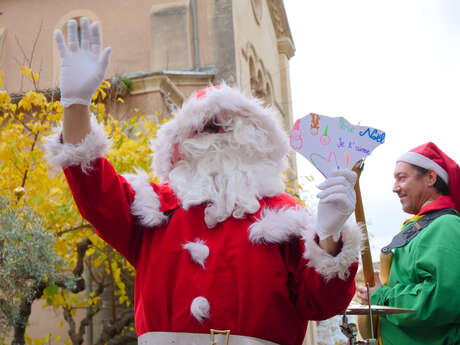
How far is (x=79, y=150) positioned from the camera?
207 centimetres

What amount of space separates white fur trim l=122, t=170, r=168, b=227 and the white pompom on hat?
15 cm

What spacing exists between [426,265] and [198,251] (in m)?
1.24

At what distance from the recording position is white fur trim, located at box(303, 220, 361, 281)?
1942 millimetres

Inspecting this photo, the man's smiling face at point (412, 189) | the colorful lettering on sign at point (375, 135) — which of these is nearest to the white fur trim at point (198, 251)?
the colorful lettering on sign at point (375, 135)

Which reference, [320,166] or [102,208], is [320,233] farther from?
[102,208]

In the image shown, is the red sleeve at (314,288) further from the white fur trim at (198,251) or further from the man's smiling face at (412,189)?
the man's smiling face at (412,189)

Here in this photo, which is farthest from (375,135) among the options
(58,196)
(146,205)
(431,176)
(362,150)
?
(58,196)

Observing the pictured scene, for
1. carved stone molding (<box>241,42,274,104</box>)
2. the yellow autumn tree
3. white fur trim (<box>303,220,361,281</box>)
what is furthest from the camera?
Answer: carved stone molding (<box>241,42,274,104</box>)

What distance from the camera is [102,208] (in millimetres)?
2209

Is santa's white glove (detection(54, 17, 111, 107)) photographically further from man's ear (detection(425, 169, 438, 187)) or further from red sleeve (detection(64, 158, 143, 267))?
man's ear (detection(425, 169, 438, 187))

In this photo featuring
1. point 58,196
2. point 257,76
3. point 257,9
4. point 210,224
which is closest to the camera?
point 210,224

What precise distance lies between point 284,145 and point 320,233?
79 centimetres

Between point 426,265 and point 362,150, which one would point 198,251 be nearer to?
point 362,150

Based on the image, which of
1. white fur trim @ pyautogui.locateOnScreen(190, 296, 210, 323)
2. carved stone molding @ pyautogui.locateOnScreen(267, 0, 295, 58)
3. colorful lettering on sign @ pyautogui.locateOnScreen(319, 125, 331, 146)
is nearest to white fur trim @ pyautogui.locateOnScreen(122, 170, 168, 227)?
white fur trim @ pyautogui.locateOnScreen(190, 296, 210, 323)
